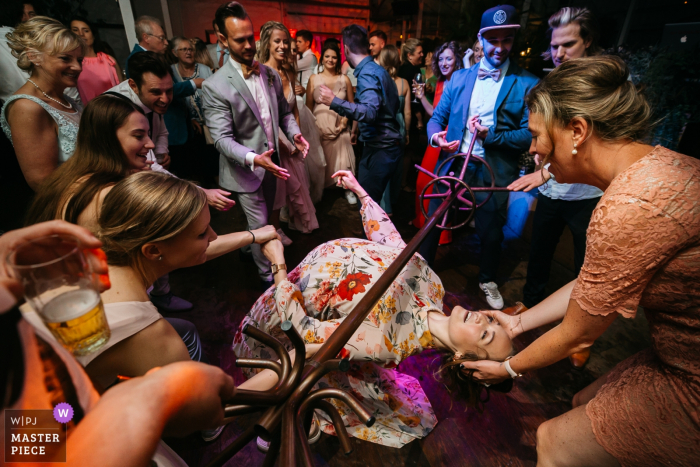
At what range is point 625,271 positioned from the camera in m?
0.98

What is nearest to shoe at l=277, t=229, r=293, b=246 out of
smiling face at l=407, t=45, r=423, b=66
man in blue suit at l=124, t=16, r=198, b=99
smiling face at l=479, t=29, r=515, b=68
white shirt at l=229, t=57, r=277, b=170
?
white shirt at l=229, t=57, r=277, b=170

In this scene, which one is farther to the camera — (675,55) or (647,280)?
(675,55)

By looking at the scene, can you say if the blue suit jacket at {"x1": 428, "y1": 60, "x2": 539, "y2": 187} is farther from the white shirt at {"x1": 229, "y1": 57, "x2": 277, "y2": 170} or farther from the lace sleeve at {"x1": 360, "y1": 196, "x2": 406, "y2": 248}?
the white shirt at {"x1": 229, "y1": 57, "x2": 277, "y2": 170}

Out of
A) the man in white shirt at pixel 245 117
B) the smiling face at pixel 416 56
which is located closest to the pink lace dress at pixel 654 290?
the man in white shirt at pixel 245 117

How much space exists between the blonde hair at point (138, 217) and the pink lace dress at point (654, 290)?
55.7 inches

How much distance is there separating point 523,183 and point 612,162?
1015 millimetres

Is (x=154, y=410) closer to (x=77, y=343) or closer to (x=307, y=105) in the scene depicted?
(x=77, y=343)

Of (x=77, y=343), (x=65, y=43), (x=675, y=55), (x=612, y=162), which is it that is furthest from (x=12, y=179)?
(x=675, y=55)

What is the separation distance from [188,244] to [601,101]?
1583mm

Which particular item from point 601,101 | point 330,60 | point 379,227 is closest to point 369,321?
point 379,227

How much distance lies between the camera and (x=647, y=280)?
101cm

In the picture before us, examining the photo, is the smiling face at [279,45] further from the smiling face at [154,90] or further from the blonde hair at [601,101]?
the blonde hair at [601,101]

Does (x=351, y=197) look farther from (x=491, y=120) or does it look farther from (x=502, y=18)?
(x=502, y=18)

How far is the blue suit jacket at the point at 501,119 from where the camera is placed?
2.44 m
